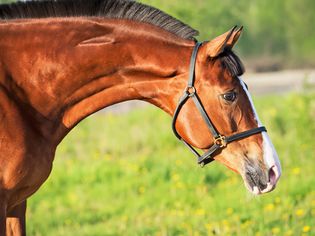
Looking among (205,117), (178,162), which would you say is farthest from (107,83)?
(178,162)

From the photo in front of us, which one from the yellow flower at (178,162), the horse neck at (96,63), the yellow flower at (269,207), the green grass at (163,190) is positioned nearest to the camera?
the horse neck at (96,63)

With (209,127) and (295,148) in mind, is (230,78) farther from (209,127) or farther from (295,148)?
(295,148)

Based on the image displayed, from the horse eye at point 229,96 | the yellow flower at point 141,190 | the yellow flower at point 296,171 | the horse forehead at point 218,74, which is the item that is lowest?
the yellow flower at point 141,190

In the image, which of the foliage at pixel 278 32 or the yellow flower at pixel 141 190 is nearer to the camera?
the yellow flower at pixel 141 190

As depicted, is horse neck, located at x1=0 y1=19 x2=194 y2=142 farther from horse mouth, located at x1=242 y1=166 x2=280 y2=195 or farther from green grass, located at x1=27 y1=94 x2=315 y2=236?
green grass, located at x1=27 y1=94 x2=315 y2=236

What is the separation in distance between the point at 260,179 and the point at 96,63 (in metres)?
1.21

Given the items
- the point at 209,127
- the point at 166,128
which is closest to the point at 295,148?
the point at 166,128

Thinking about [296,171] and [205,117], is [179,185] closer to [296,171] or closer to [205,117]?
[296,171]

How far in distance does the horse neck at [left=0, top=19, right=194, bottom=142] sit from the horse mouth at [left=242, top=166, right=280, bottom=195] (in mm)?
615

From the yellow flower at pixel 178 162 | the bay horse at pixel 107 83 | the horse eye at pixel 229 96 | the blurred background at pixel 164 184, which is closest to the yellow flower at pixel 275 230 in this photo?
the blurred background at pixel 164 184

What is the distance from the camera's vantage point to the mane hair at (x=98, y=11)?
13.6 ft

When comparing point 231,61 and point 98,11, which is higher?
point 98,11

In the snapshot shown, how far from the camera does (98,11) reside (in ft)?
13.8

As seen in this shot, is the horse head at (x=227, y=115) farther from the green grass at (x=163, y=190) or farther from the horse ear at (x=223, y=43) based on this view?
the green grass at (x=163, y=190)
